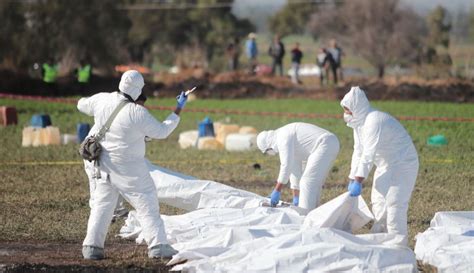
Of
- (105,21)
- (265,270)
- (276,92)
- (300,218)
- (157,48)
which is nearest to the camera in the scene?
(265,270)

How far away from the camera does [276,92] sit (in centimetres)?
4031

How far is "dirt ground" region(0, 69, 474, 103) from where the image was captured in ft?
124

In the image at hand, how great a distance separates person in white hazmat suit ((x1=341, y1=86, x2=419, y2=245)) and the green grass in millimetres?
1152

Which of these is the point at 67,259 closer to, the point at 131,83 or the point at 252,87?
the point at 131,83

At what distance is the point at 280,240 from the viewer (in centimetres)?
1138

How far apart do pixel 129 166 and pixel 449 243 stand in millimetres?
3394

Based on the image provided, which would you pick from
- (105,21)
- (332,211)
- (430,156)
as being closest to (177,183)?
(332,211)

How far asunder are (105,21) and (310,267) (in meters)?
50.5

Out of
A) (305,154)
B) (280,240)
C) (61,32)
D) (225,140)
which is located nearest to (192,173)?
(225,140)

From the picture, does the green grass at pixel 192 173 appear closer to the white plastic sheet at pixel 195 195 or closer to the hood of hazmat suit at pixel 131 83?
the white plastic sheet at pixel 195 195

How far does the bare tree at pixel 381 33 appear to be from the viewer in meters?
71.9

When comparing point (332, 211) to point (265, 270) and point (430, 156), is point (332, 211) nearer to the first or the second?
point (265, 270)

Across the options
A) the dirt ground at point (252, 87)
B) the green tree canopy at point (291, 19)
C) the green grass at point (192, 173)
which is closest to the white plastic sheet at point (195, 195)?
the green grass at point (192, 173)

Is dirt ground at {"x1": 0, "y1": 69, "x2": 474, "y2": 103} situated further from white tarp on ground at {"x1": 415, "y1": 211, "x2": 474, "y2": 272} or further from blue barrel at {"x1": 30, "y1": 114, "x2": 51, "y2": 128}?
white tarp on ground at {"x1": 415, "y1": 211, "x2": 474, "y2": 272}
